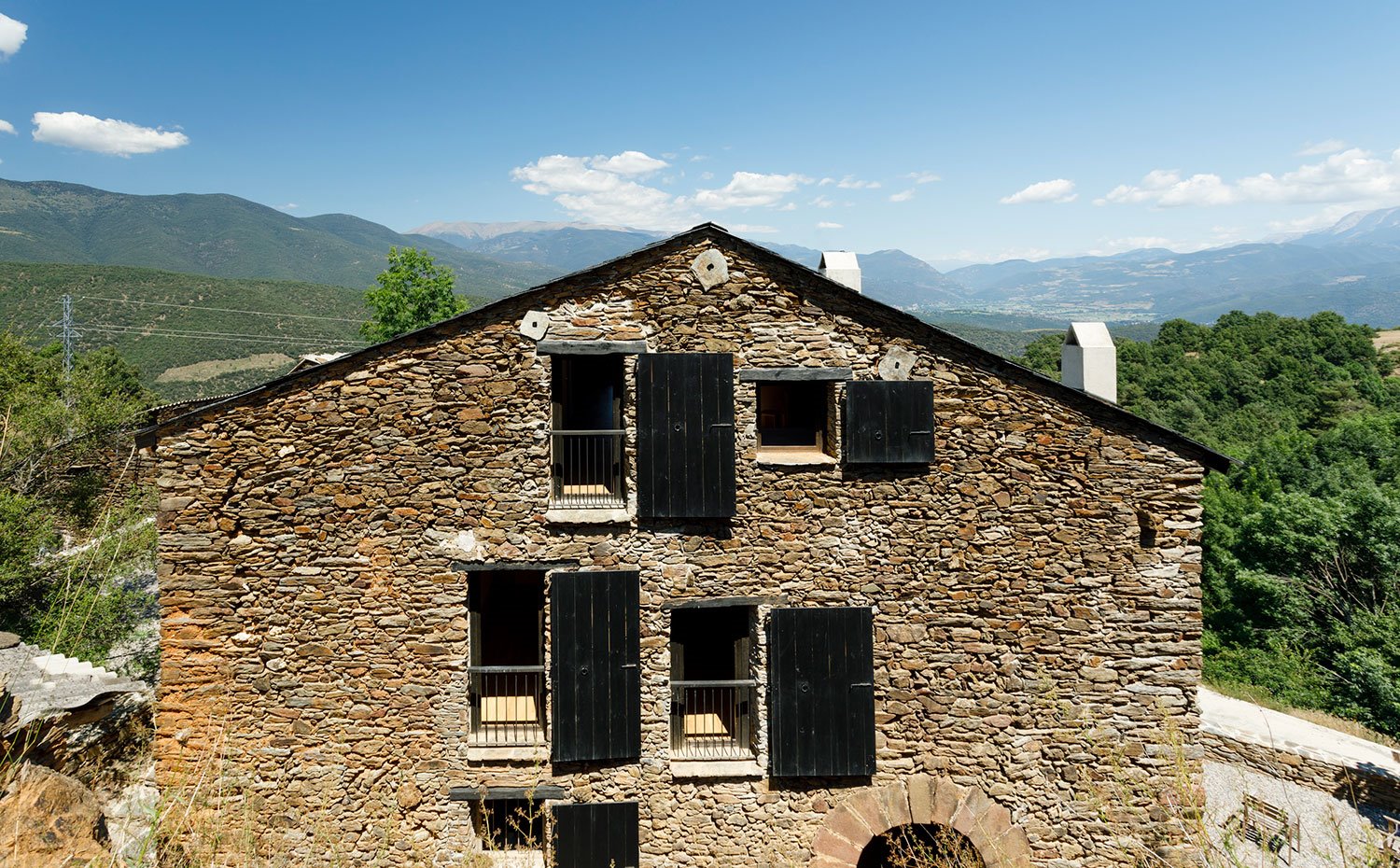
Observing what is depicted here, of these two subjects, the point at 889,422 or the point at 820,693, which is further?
the point at 889,422

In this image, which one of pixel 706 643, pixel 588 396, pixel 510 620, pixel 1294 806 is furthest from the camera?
pixel 588 396

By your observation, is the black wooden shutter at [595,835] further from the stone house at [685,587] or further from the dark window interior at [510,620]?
the dark window interior at [510,620]

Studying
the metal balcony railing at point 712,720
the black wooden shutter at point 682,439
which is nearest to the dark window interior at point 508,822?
the metal balcony railing at point 712,720

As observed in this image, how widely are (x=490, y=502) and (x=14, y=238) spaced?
223 meters

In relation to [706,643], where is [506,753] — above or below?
above

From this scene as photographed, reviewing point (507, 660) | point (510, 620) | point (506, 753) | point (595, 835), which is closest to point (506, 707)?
point (506, 753)

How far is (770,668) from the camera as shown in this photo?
8039 mm

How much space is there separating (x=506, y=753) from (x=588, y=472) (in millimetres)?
3479

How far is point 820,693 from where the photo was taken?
801 cm

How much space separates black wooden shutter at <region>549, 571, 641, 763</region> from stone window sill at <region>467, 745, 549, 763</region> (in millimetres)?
266

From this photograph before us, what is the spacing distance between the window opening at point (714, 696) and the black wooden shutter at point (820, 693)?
44 centimetres

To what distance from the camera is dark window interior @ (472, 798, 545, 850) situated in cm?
801

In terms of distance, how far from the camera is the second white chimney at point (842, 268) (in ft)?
34.8

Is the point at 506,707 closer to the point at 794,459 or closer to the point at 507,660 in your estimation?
the point at 507,660
